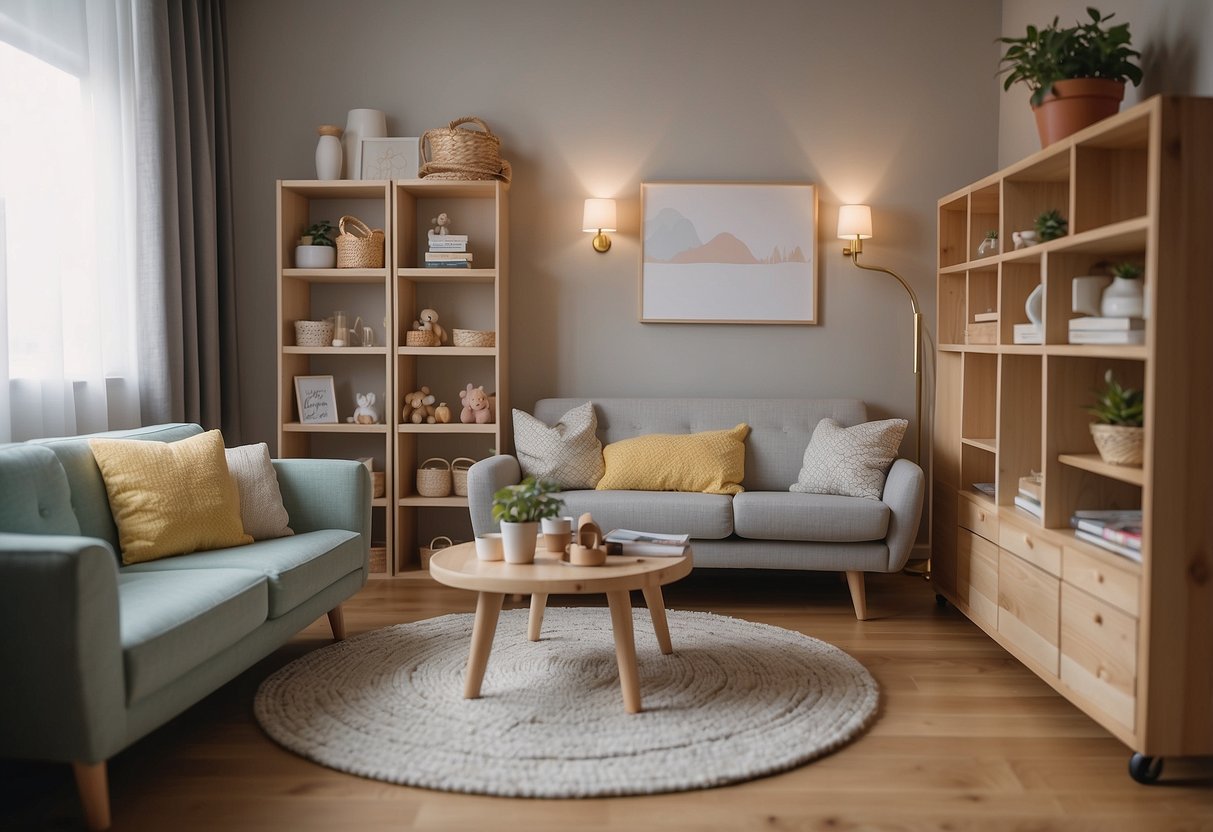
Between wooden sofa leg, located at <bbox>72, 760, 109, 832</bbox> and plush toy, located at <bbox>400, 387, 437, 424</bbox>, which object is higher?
plush toy, located at <bbox>400, 387, 437, 424</bbox>

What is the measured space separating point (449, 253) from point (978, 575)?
2548 mm

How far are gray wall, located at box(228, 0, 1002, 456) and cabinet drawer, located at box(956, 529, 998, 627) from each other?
1160 millimetres

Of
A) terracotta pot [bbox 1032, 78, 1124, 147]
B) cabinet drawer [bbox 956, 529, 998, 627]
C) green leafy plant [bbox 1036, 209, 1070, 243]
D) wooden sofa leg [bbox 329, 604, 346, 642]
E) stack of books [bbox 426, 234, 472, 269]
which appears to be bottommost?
wooden sofa leg [bbox 329, 604, 346, 642]

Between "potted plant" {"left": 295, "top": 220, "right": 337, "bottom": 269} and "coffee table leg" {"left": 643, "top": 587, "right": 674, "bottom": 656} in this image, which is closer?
"coffee table leg" {"left": 643, "top": 587, "right": 674, "bottom": 656}

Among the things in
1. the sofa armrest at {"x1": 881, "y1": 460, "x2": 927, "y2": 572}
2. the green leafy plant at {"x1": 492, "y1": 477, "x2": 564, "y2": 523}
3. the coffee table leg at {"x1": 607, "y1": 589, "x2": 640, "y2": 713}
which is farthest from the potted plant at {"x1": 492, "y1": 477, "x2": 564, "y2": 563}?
the sofa armrest at {"x1": 881, "y1": 460, "x2": 927, "y2": 572}

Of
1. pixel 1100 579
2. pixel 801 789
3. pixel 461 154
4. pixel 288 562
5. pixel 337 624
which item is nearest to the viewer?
pixel 801 789

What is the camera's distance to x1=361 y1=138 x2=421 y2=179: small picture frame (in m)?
4.41

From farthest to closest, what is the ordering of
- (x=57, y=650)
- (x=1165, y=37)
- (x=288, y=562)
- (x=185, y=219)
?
(x=185, y=219), (x=1165, y=37), (x=288, y=562), (x=57, y=650)

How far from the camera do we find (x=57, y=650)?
1.94 metres

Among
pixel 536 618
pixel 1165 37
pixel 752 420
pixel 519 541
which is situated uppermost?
pixel 1165 37

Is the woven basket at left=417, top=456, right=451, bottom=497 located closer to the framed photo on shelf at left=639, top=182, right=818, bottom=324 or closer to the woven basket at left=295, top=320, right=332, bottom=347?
the woven basket at left=295, top=320, right=332, bottom=347

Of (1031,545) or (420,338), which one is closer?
(1031,545)

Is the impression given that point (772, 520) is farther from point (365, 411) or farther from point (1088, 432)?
point (365, 411)

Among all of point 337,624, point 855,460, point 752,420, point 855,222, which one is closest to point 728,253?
point 855,222
